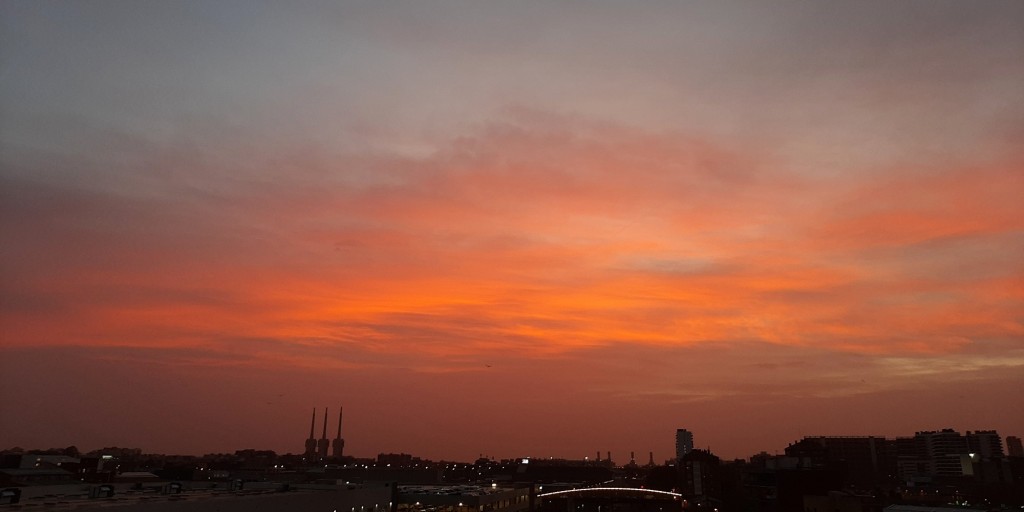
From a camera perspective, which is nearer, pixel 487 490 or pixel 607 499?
pixel 487 490

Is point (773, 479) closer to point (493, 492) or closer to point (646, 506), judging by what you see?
point (493, 492)

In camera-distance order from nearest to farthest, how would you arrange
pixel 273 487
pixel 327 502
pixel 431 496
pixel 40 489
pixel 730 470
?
pixel 40 489, pixel 327 502, pixel 273 487, pixel 431 496, pixel 730 470

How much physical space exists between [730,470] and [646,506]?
32550mm

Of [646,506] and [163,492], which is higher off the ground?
[163,492]

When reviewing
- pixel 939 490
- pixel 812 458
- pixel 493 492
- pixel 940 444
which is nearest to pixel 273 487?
pixel 493 492

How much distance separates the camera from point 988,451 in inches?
7407

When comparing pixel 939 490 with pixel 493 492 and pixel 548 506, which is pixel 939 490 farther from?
pixel 548 506

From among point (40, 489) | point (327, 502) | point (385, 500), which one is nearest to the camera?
point (40, 489)

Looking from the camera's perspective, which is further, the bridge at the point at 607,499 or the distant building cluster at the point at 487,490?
the bridge at the point at 607,499

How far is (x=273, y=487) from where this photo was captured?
64.8 metres

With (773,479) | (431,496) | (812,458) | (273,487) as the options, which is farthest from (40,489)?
(812,458)

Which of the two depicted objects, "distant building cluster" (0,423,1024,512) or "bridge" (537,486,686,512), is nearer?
"distant building cluster" (0,423,1024,512)

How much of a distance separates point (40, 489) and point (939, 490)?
351ft

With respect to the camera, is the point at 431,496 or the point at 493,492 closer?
the point at 431,496
